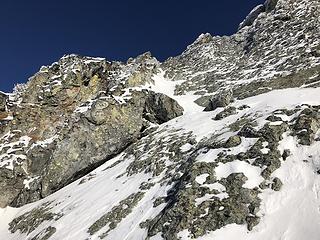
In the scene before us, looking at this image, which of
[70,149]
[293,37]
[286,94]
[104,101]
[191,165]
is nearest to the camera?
[191,165]

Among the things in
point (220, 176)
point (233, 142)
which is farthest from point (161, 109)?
point (220, 176)

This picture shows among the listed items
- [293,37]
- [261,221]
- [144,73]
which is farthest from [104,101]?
[261,221]

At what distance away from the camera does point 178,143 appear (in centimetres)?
2669

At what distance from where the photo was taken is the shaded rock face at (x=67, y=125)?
35.5 m

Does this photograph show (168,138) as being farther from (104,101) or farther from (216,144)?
(104,101)

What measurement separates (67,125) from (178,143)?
53.2 feet

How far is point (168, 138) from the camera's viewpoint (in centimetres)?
2917

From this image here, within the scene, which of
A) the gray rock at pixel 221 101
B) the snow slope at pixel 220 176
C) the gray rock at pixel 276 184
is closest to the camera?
the snow slope at pixel 220 176

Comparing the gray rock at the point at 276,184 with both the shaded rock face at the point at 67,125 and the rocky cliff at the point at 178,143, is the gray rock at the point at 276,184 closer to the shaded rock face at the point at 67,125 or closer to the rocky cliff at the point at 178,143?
the rocky cliff at the point at 178,143

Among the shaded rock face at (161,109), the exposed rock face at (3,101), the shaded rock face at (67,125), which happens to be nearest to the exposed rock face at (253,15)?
the shaded rock face at (67,125)

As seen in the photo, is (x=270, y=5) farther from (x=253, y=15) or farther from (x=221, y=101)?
(x=221, y=101)

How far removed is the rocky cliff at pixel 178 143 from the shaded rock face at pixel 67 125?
0.12 metres

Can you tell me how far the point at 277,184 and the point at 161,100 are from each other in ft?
78.0

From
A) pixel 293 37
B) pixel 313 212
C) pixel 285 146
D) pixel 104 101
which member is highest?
pixel 104 101
